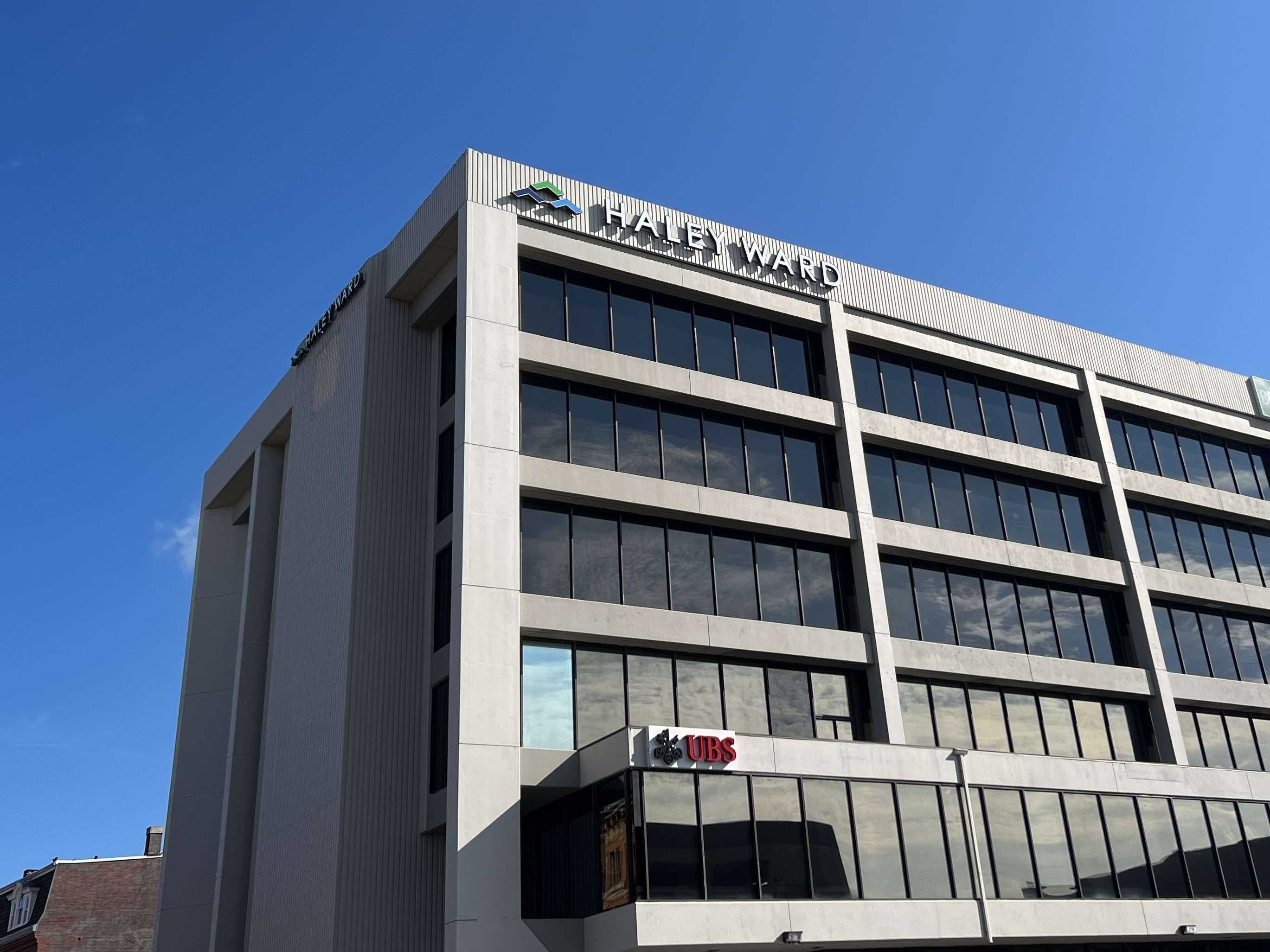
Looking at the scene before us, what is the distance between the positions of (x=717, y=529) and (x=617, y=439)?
397 cm

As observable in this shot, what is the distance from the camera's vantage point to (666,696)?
102 feet

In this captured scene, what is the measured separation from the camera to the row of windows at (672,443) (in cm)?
3291

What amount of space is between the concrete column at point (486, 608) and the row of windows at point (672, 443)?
1385 mm

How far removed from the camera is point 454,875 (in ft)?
86.0

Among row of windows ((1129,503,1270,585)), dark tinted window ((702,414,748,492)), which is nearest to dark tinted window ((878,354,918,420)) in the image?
dark tinted window ((702,414,748,492))

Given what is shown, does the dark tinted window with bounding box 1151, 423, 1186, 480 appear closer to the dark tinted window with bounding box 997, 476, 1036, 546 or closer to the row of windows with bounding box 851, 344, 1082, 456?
the row of windows with bounding box 851, 344, 1082, 456

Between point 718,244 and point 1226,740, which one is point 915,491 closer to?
point 718,244

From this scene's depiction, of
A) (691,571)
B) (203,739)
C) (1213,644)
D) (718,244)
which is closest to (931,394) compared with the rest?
(718,244)

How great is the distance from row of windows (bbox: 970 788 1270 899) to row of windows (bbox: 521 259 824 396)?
572 inches

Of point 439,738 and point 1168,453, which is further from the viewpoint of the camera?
point 1168,453

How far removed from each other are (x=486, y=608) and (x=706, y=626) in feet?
21.1

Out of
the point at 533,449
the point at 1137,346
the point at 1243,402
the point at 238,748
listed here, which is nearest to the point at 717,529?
the point at 533,449

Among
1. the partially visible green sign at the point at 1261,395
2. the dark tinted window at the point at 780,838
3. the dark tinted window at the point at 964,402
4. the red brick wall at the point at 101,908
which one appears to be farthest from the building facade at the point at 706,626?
the red brick wall at the point at 101,908

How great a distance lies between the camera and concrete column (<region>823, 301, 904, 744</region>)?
33.7 m
